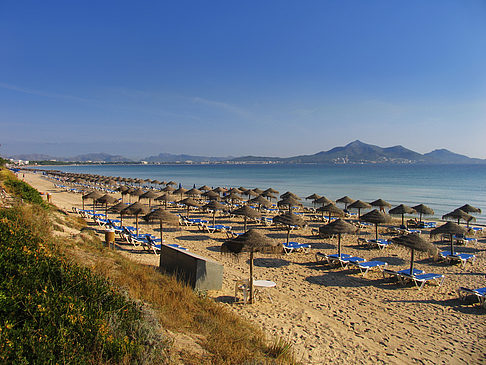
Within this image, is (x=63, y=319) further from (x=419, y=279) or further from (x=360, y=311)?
(x=419, y=279)

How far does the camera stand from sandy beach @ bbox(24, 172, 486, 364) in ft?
17.8

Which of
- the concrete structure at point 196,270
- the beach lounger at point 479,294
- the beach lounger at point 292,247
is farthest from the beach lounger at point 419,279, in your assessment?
the concrete structure at point 196,270

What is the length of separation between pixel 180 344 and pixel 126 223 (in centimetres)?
1473

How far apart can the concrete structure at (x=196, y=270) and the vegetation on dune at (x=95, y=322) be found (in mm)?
1514

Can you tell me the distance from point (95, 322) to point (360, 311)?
5.81 metres

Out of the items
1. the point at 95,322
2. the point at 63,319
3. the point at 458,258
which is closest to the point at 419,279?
the point at 458,258

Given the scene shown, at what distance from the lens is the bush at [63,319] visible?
275 centimetres

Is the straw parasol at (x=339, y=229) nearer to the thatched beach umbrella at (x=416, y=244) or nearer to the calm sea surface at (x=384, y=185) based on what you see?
the thatched beach umbrella at (x=416, y=244)

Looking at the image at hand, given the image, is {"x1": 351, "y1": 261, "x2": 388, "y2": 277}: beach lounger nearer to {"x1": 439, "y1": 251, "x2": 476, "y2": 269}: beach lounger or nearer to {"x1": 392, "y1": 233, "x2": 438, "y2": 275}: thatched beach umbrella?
{"x1": 392, "y1": 233, "x2": 438, "y2": 275}: thatched beach umbrella

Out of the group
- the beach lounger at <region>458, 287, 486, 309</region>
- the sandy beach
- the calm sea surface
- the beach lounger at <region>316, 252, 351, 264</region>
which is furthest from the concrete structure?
the calm sea surface

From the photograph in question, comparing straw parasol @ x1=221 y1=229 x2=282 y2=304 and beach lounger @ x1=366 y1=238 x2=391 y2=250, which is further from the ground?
straw parasol @ x1=221 y1=229 x2=282 y2=304

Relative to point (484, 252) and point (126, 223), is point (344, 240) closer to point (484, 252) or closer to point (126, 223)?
point (484, 252)

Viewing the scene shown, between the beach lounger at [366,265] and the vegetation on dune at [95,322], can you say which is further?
the beach lounger at [366,265]

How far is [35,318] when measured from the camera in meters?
3.11
